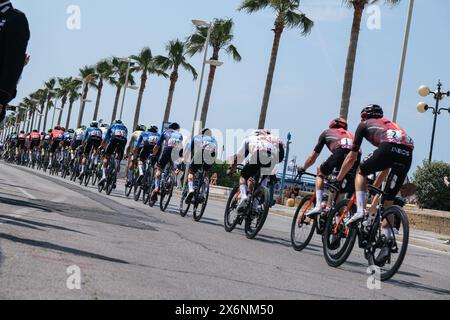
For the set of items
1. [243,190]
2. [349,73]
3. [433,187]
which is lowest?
[243,190]

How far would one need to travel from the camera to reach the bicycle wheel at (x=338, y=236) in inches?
301

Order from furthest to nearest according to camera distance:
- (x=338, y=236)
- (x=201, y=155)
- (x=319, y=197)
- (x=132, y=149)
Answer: (x=132, y=149), (x=201, y=155), (x=319, y=197), (x=338, y=236)

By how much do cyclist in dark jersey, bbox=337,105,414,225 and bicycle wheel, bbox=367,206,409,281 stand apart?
8 cm

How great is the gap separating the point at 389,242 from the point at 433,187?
22451 mm

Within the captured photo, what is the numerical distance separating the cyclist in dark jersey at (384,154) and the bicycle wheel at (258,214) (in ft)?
8.52

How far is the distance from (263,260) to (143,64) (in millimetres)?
57591

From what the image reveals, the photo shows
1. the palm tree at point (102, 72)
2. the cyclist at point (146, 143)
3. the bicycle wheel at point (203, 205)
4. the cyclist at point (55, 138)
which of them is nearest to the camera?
the bicycle wheel at point (203, 205)

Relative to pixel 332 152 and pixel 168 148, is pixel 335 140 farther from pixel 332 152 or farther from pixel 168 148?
pixel 168 148

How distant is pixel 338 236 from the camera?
8.01 meters

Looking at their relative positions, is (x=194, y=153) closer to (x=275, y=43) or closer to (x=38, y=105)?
(x=275, y=43)

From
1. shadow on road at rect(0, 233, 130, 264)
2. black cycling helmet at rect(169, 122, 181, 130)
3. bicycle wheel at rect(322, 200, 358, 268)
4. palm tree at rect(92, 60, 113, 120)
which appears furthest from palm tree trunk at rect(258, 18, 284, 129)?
palm tree at rect(92, 60, 113, 120)

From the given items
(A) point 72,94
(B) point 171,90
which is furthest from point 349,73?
(A) point 72,94

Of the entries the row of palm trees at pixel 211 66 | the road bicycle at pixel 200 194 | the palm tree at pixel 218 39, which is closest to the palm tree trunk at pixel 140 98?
the row of palm trees at pixel 211 66

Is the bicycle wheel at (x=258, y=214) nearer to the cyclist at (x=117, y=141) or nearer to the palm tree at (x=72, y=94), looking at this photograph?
the cyclist at (x=117, y=141)
